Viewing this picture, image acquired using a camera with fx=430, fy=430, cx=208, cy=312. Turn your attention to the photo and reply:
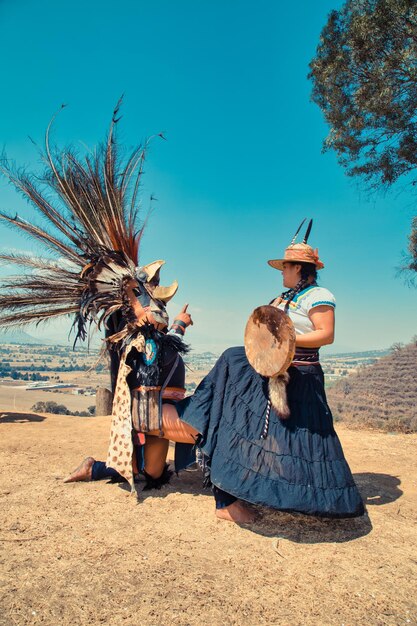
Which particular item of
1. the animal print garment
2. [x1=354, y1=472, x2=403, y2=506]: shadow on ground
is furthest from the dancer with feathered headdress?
[x1=354, y1=472, x2=403, y2=506]: shadow on ground

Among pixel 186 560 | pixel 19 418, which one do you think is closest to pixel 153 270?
pixel 186 560

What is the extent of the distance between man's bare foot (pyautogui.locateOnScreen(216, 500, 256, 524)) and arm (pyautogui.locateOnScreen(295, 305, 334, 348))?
128 centimetres

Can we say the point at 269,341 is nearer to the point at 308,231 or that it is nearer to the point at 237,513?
the point at 308,231

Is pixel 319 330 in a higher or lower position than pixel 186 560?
higher

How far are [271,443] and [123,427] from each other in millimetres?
1294

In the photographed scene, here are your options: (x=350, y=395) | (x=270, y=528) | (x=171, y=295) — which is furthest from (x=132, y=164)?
(x=350, y=395)

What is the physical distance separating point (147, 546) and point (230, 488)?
2.05 feet

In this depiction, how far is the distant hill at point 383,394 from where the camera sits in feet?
30.9

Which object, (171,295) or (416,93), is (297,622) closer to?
(171,295)

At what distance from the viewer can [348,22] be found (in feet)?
23.6

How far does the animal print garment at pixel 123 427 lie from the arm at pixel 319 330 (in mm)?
1383

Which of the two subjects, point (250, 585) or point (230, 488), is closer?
point (250, 585)

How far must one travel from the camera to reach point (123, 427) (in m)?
3.56

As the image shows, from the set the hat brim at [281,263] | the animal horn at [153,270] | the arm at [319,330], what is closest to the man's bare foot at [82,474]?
the animal horn at [153,270]
